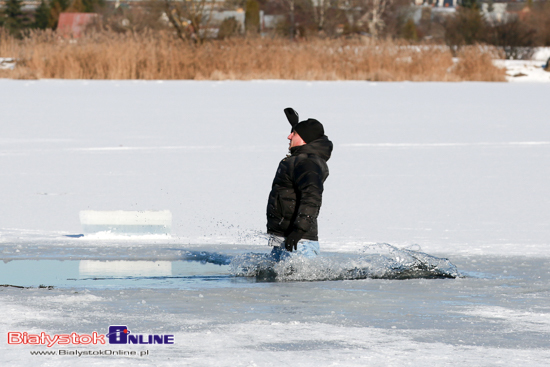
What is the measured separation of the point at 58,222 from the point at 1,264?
150cm

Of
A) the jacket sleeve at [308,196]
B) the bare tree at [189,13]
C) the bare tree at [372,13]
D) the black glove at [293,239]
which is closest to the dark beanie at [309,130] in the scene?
the jacket sleeve at [308,196]

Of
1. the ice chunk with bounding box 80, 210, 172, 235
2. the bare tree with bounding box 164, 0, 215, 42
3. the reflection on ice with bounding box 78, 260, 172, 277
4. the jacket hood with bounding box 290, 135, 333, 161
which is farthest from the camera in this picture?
the bare tree with bounding box 164, 0, 215, 42

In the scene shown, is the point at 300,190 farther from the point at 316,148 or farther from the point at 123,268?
the point at 123,268

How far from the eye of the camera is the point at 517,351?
3742 millimetres

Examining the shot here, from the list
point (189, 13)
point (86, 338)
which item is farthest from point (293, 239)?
point (189, 13)

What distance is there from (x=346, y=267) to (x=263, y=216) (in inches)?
82.6

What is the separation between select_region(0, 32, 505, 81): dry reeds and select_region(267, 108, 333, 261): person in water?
18958 mm

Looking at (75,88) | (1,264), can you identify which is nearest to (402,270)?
(1,264)

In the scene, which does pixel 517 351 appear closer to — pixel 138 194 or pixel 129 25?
pixel 138 194

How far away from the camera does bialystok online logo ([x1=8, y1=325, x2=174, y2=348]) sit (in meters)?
3.76

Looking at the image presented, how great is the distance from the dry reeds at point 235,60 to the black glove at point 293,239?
19.2 m

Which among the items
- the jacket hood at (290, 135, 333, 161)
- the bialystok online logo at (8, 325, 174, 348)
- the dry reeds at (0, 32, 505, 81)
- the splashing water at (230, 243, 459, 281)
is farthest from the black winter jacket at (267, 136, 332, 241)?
the dry reeds at (0, 32, 505, 81)

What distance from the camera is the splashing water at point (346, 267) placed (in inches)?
211

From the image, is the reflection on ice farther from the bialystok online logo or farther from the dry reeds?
the dry reeds
